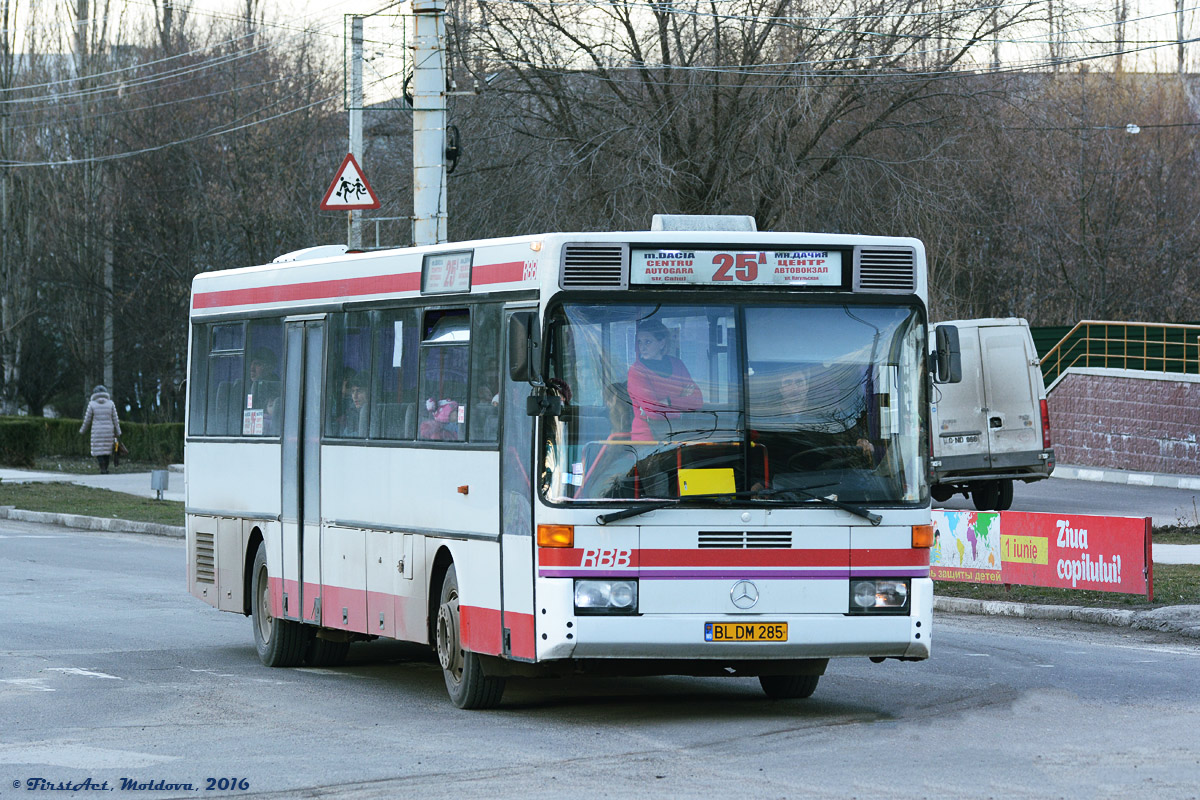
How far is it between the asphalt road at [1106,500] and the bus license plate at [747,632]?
1549 cm

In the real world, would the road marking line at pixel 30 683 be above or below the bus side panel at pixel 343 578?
below

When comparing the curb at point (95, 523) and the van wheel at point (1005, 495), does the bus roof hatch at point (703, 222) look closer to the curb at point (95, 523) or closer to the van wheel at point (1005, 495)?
the van wheel at point (1005, 495)

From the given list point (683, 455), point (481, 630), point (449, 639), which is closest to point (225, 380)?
point (449, 639)

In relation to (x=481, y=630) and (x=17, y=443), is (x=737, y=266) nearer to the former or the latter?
(x=481, y=630)

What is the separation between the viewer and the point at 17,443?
4228 centimetres

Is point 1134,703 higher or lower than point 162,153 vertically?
lower

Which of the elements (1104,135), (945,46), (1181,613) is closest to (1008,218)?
(1104,135)

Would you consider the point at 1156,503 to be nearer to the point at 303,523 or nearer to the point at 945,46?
the point at 945,46

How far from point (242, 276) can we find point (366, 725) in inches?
198

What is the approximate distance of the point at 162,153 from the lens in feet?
177

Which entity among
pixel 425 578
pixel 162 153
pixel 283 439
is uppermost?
pixel 162 153

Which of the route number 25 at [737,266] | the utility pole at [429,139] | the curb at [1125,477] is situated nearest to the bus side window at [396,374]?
the route number 25 at [737,266]

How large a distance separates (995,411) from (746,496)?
16510mm

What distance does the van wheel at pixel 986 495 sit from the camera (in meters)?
26.9
